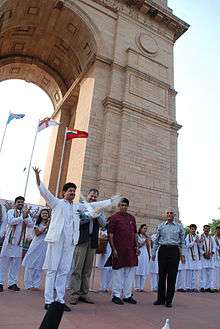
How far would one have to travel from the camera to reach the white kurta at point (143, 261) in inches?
294

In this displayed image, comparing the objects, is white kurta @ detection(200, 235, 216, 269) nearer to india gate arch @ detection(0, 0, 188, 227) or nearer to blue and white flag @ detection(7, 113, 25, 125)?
india gate arch @ detection(0, 0, 188, 227)

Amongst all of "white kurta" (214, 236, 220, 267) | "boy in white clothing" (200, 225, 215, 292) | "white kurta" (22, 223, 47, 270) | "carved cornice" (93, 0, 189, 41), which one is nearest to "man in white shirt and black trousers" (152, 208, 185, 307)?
"white kurta" (22, 223, 47, 270)

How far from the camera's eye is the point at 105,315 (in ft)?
13.6

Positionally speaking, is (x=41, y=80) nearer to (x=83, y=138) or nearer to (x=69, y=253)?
(x=83, y=138)

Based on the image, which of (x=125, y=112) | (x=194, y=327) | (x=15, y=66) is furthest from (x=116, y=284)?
(x=15, y=66)

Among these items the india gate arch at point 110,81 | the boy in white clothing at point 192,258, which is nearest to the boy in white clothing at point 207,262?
the boy in white clothing at point 192,258

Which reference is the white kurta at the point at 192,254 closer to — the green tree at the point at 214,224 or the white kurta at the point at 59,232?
the white kurta at the point at 59,232

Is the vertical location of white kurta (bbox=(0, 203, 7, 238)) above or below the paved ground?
above

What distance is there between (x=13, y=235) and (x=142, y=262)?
3313 millimetres

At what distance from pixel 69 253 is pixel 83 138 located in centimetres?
1037

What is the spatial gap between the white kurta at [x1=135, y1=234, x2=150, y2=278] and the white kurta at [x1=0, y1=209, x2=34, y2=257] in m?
2.95

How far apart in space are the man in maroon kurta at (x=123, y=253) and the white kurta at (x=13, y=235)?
1913 mm

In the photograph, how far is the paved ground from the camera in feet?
11.5

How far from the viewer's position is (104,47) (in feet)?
54.0
